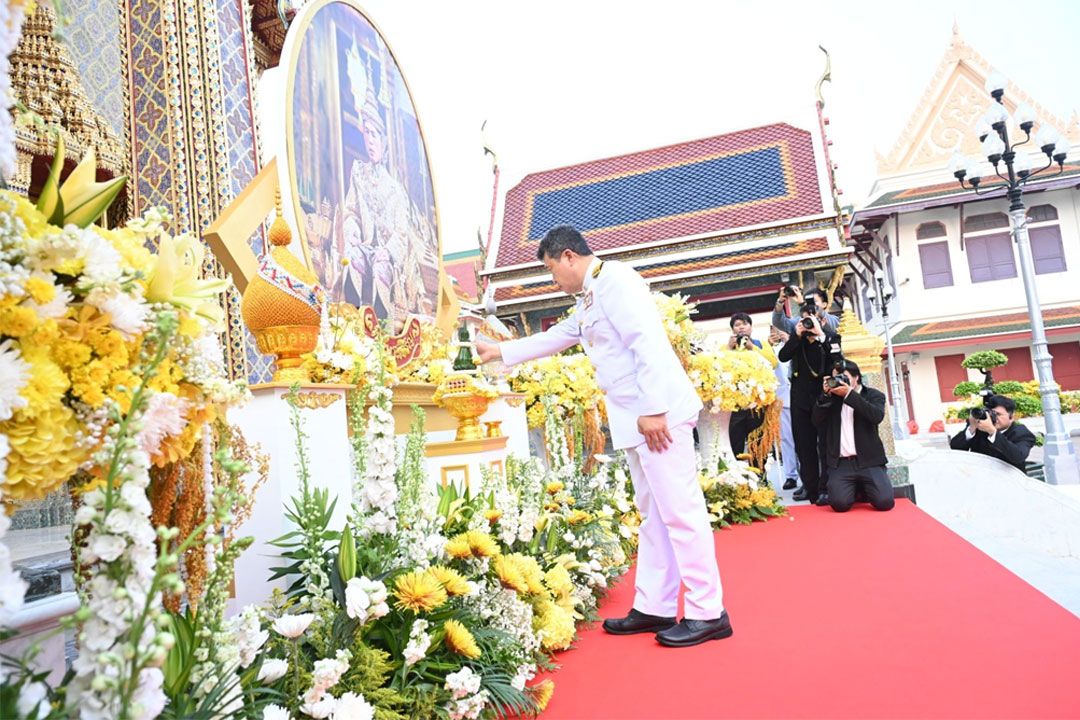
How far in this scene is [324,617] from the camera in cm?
201

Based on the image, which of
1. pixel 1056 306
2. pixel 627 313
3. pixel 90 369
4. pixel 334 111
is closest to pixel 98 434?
pixel 90 369

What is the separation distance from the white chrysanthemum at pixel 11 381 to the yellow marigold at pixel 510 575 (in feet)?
5.44

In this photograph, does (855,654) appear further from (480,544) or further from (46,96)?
(46,96)

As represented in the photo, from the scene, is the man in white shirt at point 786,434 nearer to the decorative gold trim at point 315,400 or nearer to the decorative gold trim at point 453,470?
the decorative gold trim at point 453,470

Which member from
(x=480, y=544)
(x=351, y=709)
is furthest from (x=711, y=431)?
(x=351, y=709)

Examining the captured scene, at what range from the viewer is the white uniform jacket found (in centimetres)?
289

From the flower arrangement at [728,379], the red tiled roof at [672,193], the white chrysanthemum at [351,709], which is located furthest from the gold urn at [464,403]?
the red tiled roof at [672,193]

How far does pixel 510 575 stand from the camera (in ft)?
8.11

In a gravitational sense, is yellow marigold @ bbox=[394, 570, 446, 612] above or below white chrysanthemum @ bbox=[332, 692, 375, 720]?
above

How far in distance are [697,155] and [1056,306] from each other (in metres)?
11.2

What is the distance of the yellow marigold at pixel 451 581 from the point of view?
216cm

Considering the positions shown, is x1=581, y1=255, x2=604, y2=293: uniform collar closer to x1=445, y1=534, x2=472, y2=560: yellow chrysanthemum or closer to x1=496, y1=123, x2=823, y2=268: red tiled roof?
x1=445, y1=534, x2=472, y2=560: yellow chrysanthemum

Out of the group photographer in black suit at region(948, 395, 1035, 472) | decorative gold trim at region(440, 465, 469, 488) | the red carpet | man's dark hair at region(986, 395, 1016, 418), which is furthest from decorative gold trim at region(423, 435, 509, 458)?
man's dark hair at region(986, 395, 1016, 418)

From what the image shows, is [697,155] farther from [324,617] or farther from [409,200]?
[324,617]
